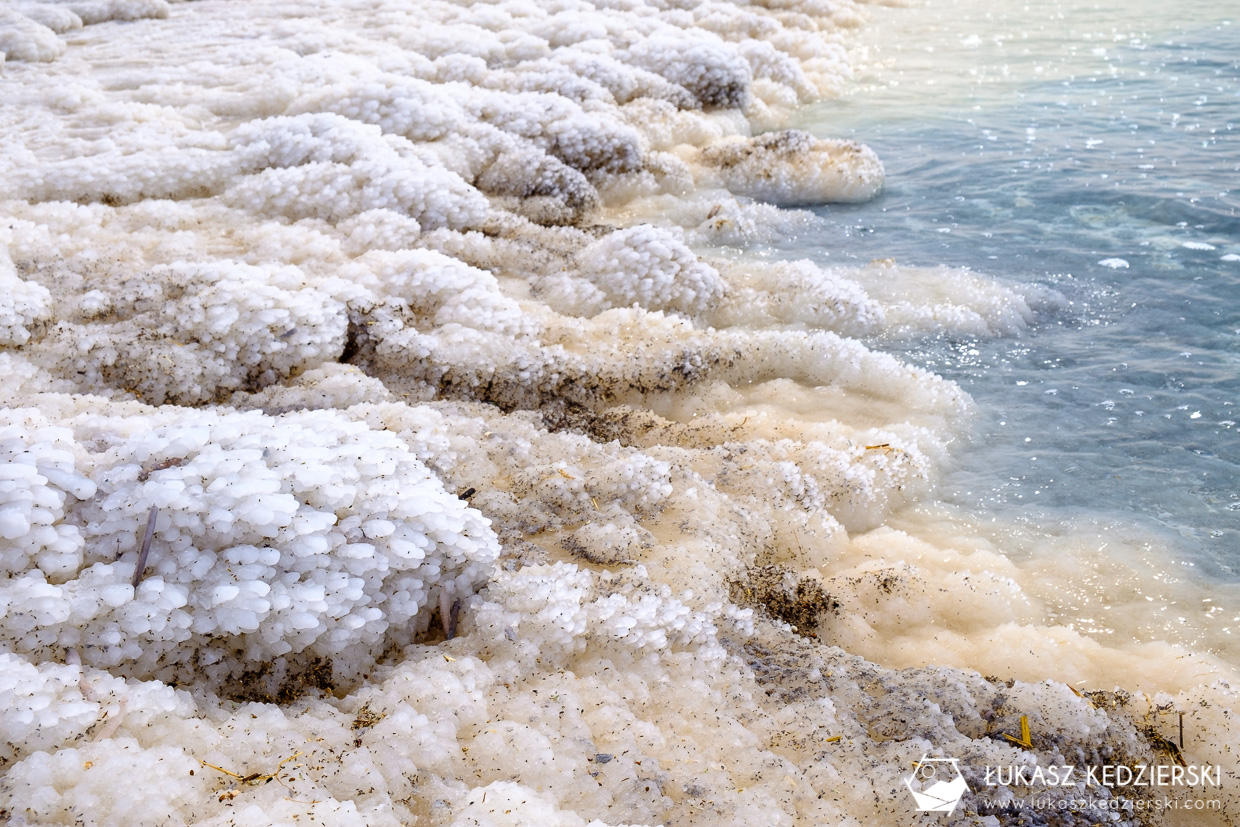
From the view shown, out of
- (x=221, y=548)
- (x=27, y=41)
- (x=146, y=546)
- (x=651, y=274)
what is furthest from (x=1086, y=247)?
(x=27, y=41)

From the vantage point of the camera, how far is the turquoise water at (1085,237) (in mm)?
4887

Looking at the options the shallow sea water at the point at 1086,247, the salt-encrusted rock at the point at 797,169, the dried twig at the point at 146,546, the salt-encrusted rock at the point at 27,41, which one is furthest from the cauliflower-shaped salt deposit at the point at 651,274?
the salt-encrusted rock at the point at 27,41

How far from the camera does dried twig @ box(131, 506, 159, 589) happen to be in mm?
2643

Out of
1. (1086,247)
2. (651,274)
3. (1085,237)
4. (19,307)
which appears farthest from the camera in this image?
(1085,237)

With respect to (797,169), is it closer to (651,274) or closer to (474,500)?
(651,274)

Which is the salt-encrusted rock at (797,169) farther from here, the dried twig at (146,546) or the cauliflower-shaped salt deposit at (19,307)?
the dried twig at (146,546)

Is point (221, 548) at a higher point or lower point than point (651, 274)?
higher

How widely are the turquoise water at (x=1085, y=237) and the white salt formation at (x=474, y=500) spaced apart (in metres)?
0.41

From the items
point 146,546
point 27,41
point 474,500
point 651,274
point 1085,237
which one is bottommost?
point 474,500

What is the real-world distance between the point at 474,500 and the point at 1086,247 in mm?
6066

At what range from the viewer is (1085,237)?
25.2 feet

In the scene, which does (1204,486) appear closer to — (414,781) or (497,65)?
(414,781)

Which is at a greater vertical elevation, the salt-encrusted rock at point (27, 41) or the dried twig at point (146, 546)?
the salt-encrusted rock at point (27, 41)

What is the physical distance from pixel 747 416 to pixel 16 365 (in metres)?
3.76
